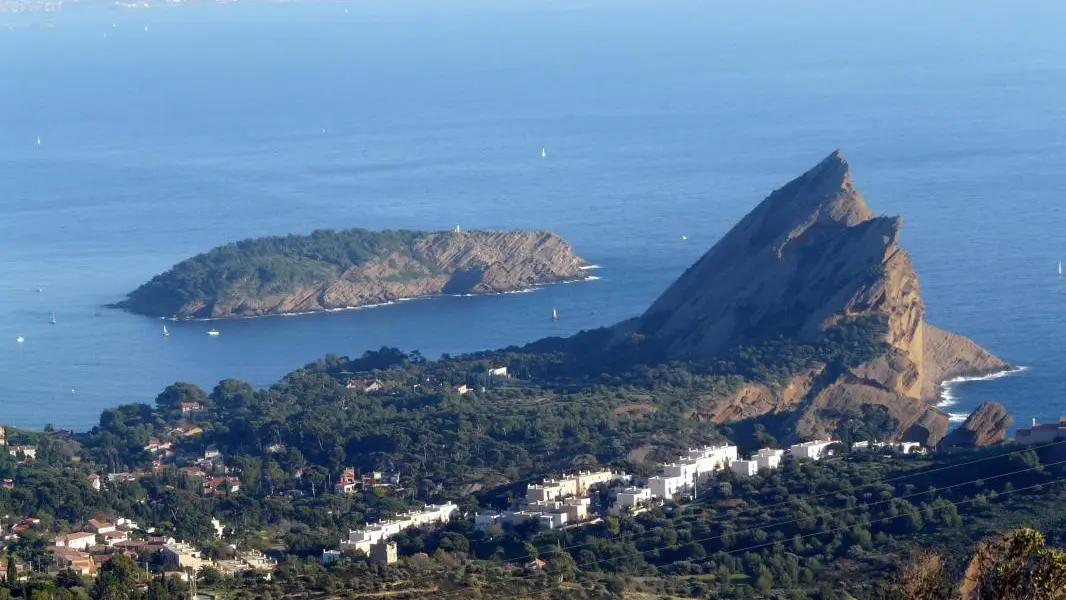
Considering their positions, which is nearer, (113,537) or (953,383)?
(113,537)

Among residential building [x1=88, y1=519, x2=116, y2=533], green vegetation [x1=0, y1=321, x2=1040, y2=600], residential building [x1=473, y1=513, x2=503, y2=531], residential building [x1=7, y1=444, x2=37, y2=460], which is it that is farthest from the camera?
residential building [x1=7, y1=444, x2=37, y2=460]

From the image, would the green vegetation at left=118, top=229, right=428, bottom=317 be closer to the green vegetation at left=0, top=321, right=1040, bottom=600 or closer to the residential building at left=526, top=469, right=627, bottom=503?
the green vegetation at left=0, top=321, right=1040, bottom=600

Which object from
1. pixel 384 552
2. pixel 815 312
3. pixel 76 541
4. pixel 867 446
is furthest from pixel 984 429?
pixel 76 541

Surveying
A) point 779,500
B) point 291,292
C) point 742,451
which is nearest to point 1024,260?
point 291,292

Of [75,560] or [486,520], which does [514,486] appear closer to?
[486,520]

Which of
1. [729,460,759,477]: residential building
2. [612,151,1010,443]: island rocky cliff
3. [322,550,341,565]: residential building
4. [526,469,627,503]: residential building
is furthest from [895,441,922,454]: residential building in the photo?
[322,550,341,565]: residential building

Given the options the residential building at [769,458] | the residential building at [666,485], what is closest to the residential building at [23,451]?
the residential building at [666,485]
